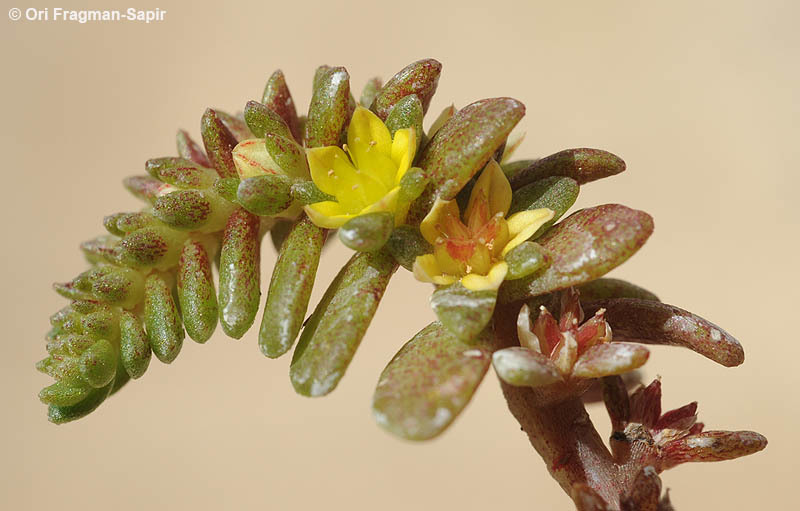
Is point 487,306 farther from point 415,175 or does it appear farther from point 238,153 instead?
point 238,153

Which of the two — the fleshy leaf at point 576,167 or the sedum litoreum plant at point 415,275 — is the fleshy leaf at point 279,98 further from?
the fleshy leaf at point 576,167

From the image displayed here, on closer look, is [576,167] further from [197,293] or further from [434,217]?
[197,293]

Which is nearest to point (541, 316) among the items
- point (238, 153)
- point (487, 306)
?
point (487, 306)

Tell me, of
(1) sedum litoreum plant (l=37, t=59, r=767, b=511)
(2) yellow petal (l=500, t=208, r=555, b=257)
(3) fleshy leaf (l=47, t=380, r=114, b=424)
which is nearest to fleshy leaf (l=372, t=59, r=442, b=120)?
(1) sedum litoreum plant (l=37, t=59, r=767, b=511)

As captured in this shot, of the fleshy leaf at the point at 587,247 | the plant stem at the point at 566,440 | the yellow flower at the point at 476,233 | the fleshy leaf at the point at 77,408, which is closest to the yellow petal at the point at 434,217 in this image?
the yellow flower at the point at 476,233

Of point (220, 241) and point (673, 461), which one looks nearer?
point (673, 461)

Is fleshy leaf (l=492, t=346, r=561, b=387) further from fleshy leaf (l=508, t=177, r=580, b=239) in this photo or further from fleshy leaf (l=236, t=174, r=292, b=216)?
fleshy leaf (l=236, t=174, r=292, b=216)

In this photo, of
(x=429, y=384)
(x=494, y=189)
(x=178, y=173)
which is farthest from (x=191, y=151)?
(x=429, y=384)
